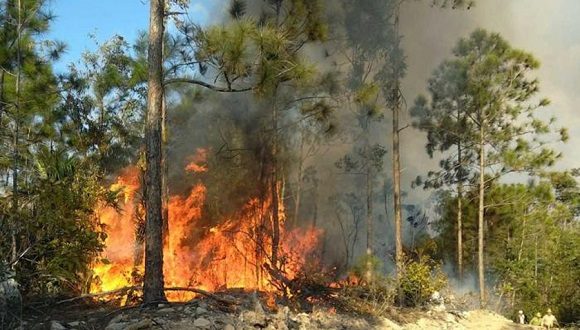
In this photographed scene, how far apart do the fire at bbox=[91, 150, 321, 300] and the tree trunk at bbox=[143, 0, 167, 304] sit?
3.43m

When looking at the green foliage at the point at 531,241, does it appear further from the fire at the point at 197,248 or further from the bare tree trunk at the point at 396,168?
the fire at the point at 197,248

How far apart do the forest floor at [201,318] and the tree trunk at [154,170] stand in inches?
18.1

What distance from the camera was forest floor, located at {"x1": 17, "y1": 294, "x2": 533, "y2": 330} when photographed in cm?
768

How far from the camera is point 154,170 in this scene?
9.34 meters

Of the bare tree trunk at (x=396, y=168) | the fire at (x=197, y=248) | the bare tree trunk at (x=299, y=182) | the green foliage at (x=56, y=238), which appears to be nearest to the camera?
the green foliage at (x=56, y=238)

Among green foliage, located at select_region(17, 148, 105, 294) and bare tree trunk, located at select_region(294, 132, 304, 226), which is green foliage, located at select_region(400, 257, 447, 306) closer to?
green foliage, located at select_region(17, 148, 105, 294)

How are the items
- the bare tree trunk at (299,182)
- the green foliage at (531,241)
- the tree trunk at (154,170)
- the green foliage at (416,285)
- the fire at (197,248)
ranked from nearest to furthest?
the tree trunk at (154,170) < the fire at (197,248) < the green foliage at (416,285) < the bare tree trunk at (299,182) < the green foliage at (531,241)

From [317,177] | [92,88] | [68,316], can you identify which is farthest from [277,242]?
[317,177]

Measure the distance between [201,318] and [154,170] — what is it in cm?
276

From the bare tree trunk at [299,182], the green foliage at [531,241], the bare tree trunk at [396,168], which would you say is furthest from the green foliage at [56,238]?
the green foliage at [531,241]

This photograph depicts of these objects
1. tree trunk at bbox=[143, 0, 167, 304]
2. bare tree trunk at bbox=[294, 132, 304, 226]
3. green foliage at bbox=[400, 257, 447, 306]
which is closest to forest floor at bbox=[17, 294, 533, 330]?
tree trunk at bbox=[143, 0, 167, 304]

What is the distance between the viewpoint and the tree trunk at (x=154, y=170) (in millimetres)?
8977

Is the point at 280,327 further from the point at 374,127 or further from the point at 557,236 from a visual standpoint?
the point at 557,236

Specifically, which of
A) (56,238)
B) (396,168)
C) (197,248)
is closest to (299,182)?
(396,168)
